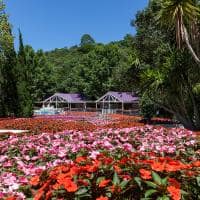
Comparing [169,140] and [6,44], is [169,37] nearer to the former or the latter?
[6,44]

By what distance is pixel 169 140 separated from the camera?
7.81 meters

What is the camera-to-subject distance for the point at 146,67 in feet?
111

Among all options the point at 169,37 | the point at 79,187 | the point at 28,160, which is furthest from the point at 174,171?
the point at 169,37

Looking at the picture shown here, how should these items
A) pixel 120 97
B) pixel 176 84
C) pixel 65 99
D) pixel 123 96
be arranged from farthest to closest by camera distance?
pixel 65 99, pixel 123 96, pixel 120 97, pixel 176 84

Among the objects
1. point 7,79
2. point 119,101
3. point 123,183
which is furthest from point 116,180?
point 119,101

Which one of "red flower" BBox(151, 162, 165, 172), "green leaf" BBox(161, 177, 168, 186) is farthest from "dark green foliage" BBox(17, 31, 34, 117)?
"green leaf" BBox(161, 177, 168, 186)

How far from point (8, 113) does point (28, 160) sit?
114 feet

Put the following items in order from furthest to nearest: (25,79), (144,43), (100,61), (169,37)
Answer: (100,61), (25,79), (144,43), (169,37)

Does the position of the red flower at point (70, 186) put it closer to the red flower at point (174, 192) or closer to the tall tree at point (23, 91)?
the red flower at point (174, 192)

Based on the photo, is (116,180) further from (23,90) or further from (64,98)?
(64,98)

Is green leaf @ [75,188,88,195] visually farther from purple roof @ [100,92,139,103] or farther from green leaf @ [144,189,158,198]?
purple roof @ [100,92,139,103]

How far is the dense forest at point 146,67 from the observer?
73.9ft

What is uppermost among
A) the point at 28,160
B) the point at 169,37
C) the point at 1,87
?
the point at 169,37

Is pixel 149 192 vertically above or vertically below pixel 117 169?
below
